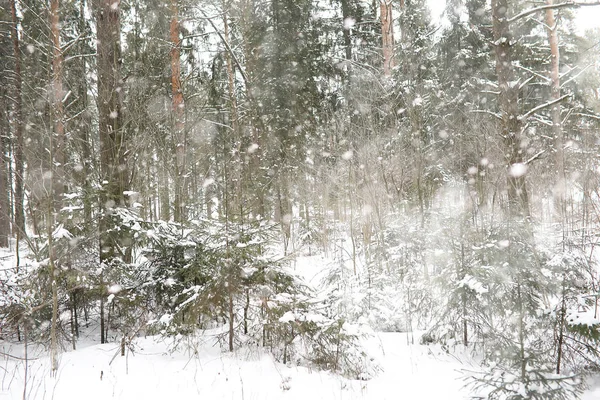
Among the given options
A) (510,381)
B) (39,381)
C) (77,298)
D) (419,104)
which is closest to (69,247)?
(77,298)

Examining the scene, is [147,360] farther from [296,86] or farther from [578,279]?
[296,86]

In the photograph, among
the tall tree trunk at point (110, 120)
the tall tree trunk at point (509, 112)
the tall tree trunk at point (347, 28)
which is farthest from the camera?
the tall tree trunk at point (347, 28)

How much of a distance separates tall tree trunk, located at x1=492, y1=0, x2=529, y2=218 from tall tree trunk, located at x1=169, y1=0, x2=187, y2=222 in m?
5.61

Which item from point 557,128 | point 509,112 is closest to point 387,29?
point 557,128

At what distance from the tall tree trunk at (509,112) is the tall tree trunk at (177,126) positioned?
561 cm

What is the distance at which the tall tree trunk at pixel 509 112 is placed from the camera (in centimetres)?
556

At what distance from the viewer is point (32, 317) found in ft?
15.0

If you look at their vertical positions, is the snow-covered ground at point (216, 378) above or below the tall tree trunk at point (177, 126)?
below

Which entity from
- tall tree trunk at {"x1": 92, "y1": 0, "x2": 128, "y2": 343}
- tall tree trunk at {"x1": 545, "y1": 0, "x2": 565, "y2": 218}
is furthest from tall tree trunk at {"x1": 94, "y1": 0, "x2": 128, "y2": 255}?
tall tree trunk at {"x1": 545, "y1": 0, "x2": 565, "y2": 218}

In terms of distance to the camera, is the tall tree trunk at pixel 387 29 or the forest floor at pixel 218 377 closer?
the forest floor at pixel 218 377

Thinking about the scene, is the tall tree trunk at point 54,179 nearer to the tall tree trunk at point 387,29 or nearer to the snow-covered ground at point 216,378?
the snow-covered ground at point 216,378

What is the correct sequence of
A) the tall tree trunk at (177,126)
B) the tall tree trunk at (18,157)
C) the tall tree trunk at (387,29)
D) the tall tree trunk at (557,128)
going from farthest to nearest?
the tall tree trunk at (387,29) → the tall tree trunk at (557,128) → the tall tree trunk at (177,126) → the tall tree trunk at (18,157)

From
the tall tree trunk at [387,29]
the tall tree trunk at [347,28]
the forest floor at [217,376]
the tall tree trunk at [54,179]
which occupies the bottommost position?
the forest floor at [217,376]

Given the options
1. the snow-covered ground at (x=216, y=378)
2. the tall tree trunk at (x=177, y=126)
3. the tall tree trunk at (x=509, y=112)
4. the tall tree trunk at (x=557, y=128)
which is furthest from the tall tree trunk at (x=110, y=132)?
the tall tree trunk at (x=557, y=128)
